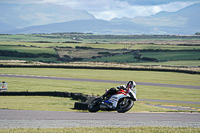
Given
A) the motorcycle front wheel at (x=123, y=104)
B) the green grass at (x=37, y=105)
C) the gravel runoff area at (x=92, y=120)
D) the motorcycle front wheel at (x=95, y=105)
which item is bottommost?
the green grass at (x=37, y=105)

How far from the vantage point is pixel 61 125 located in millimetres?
15750

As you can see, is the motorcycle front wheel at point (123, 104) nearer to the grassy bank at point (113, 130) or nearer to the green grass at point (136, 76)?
the grassy bank at point (113, 130)

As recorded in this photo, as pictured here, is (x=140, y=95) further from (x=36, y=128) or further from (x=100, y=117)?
(x=36, y=128)

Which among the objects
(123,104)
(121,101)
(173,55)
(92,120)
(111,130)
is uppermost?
(173,55)

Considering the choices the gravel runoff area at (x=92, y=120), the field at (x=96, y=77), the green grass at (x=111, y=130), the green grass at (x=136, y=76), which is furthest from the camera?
the green grass at (x=136, y=76)

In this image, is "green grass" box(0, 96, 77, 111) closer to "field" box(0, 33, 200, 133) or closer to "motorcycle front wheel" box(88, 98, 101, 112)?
"field" box(0, 33, 200, 133)

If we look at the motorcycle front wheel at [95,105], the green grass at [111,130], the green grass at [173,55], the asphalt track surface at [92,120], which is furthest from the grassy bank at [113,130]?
the green grass at [173,55]

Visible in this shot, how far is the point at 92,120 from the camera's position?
56.0 feet

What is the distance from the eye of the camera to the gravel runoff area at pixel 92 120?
1588 cm

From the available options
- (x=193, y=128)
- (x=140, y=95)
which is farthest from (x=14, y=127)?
Result: (x=140, y=95)

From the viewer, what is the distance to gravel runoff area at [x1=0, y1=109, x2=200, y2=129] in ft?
52.1

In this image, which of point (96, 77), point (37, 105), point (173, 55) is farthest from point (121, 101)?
point (173, 55)

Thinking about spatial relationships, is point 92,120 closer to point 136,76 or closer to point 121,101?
point 121,101

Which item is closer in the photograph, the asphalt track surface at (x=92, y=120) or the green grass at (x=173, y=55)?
the asphalt track surface at (x=92, y=120)
